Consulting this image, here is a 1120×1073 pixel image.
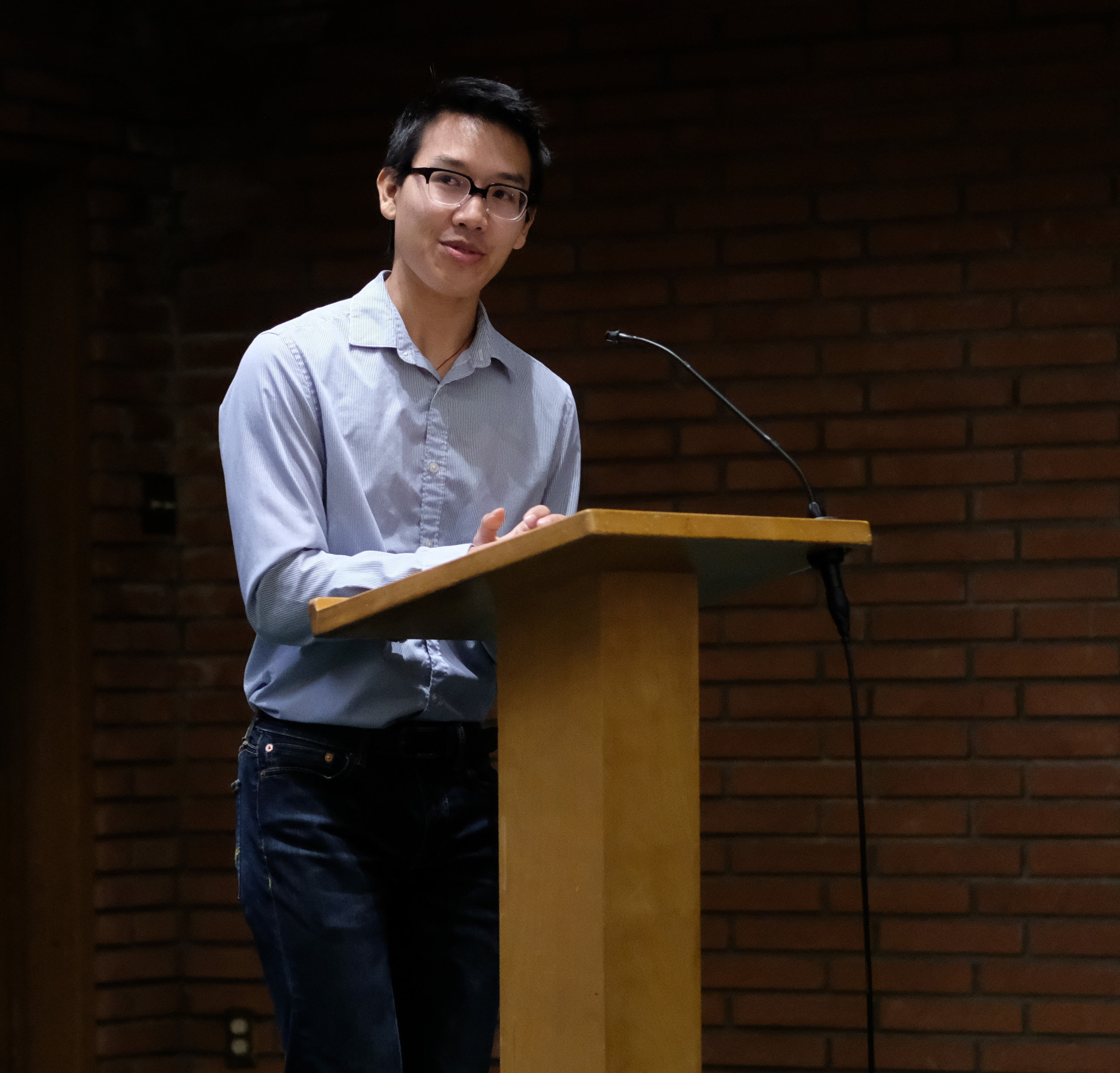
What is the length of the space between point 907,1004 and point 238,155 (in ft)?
7.93

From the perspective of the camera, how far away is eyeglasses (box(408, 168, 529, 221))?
1.61m

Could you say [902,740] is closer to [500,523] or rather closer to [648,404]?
[648,404]

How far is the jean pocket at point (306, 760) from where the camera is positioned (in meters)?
1.47

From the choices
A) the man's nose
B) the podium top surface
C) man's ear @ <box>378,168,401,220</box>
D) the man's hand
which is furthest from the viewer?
man's ear @ <box>378,168,401,220</box>

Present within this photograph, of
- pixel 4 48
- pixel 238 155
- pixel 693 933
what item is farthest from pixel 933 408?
pixel 4 48

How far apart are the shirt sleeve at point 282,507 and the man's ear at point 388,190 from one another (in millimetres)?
306

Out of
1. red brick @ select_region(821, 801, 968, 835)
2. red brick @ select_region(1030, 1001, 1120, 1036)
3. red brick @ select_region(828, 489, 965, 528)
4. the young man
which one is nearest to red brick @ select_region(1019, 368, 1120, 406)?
red brick @ select_region(828, 489, 965, 528)

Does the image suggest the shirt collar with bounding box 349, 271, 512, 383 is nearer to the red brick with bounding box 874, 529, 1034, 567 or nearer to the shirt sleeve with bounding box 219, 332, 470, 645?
the shirt sleeve with bounding box 219, 332, 470, 645

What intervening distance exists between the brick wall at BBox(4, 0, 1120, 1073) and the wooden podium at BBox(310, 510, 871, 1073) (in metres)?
1.70

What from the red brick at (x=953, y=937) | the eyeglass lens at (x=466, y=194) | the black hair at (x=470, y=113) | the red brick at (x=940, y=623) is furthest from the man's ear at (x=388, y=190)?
the red brick at (x=953, y=937)

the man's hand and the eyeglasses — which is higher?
the eyeglasses

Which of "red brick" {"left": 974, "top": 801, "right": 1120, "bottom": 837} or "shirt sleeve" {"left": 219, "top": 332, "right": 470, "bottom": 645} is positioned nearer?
"shirt sleeve" {"left": 219, "top": 332, "right": 470, "bottom": 645}

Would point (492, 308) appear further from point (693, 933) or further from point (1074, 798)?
point (693, 933)

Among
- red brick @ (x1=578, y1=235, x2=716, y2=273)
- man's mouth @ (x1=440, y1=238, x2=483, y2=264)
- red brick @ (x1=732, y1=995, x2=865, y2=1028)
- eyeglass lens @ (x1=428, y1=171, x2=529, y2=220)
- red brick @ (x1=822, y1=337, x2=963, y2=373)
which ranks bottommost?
red brick @ (x1=732, y1=995, x2=865, y2=1028)
